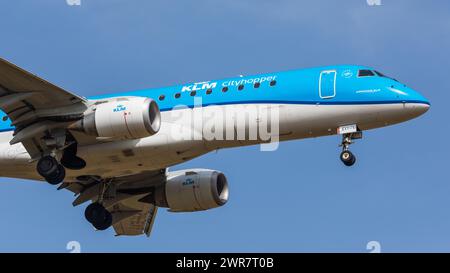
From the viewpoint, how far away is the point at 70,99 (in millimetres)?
36188

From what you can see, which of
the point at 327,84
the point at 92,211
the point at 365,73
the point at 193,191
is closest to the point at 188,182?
the point at 193,191

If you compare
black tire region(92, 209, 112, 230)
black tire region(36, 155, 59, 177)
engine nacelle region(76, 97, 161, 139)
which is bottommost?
black tire region(92, 209, 112, 230)

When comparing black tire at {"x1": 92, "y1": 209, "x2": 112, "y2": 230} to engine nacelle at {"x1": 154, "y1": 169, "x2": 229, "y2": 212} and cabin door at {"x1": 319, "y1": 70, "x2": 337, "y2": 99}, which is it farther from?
cabin door at {"x1": 319, "y1": 70, "x2": 337, "y2": 99}

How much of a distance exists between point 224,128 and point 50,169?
21.8ft

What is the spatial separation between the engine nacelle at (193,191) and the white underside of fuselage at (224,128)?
423cm

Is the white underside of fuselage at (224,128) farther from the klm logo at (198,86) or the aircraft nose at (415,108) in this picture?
the klm logo at (198,86)

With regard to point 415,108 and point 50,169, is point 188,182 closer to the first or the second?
point 50,169

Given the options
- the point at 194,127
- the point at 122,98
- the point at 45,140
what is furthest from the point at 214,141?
the point at 45,140

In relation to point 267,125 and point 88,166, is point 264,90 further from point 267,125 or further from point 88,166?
point 88,166

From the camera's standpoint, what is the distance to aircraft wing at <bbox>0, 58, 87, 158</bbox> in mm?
35688

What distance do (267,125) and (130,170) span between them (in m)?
5.87

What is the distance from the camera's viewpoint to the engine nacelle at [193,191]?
135 ft

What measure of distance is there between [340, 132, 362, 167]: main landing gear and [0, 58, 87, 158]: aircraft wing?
9.70 m

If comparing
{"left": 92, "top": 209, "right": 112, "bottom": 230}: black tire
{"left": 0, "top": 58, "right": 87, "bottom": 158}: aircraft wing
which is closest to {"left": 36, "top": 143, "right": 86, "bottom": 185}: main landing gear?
{"left": 0, "top": 58, "right": 87, "bottom": 158}: aircraft wing
